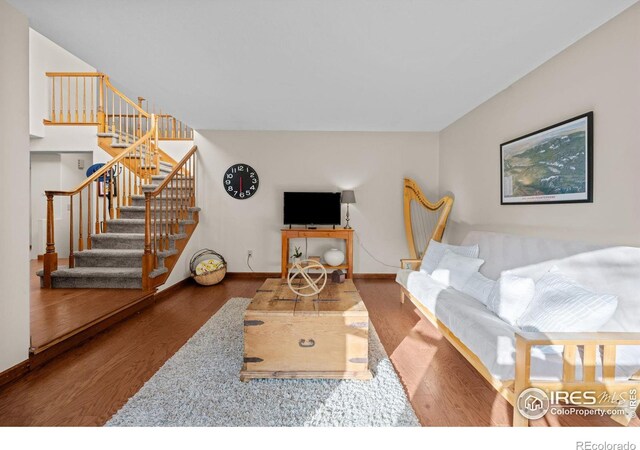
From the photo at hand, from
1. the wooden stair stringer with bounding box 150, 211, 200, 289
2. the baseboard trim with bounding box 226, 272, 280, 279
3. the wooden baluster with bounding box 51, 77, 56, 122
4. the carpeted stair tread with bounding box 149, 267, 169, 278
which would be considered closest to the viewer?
the carpeted stair tread with bounding box 149, 267, 169, 278

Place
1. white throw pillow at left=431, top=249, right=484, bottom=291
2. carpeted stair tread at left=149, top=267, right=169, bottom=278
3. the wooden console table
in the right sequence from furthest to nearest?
the wooden console table, carpeted stair tread at left=149, top=267, right=169, bottom=278, white throw pillow at left=431, top=249, right=484, bottom=291

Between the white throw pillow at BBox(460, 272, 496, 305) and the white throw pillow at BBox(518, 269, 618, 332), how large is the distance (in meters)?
0.43

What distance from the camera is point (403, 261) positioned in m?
3.53

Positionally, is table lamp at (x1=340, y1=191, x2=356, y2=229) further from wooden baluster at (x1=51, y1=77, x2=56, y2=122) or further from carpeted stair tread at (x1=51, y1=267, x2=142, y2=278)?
wooden baluster at (x1=51, y1=77, x2=56, y2=122)

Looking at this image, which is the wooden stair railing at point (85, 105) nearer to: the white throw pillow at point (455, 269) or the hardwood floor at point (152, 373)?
the hardwood floor at point (152, 373)

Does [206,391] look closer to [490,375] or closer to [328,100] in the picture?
[490,375]

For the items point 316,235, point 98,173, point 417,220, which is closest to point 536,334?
point 316,235

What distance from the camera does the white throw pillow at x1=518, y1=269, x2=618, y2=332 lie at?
57.9 inches

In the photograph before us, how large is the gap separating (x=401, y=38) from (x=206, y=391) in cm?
264

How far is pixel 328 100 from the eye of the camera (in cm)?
338

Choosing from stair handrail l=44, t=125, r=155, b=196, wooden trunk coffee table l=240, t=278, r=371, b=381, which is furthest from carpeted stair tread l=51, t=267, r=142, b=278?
wooden trunk coffee table l=240, t=278, r=371, b=381

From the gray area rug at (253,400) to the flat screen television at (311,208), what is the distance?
2.66 m

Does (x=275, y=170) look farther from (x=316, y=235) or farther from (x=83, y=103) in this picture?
(x=83, y=103)
